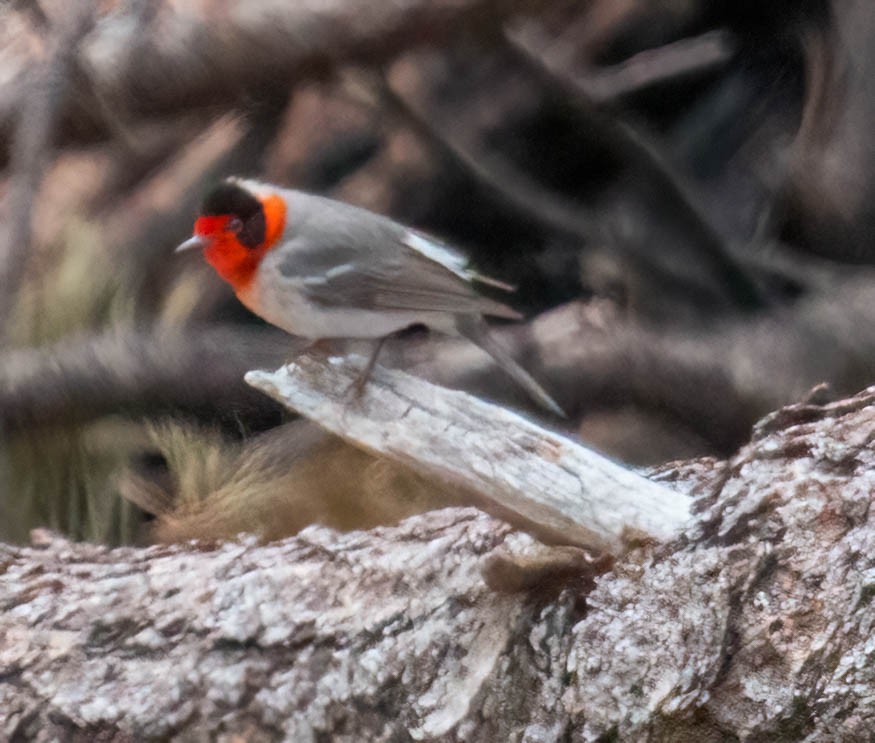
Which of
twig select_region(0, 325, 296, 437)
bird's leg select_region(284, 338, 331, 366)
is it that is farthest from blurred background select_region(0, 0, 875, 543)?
bird's leg select_region(284, 338, 331, 366)

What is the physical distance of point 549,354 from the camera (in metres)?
1.03

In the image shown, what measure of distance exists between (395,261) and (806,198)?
0.43 metres

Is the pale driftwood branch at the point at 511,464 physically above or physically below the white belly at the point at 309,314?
below

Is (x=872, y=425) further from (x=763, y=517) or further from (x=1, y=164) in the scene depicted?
(x=1, y=164)

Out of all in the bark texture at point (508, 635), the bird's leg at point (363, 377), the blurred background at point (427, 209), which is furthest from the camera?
the blurred background at point (427, 209)

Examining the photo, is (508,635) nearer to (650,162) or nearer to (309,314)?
(309,314)

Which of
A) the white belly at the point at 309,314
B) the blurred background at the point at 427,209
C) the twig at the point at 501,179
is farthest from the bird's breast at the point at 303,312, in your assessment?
the twig at the point at 501,179

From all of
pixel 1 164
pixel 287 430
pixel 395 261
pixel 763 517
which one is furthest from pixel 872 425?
pixel 1 164

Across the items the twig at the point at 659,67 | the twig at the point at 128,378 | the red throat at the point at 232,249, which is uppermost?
the twig at the point at 659,67

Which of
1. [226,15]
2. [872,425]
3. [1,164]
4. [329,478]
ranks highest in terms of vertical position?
[226,15]

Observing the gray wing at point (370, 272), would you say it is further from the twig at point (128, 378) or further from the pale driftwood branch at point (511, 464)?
the twig at point (128, 378)

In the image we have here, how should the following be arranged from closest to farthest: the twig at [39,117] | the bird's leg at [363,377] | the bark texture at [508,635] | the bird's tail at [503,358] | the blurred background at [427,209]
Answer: the bark texture at [508,635] < the bird's leg at [363,377] < the bird's tail at [503,358] < the blurred background at [427,209] < the twig at [39,117]

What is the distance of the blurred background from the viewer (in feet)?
3.27

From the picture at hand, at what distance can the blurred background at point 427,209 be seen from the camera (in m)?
1.00
